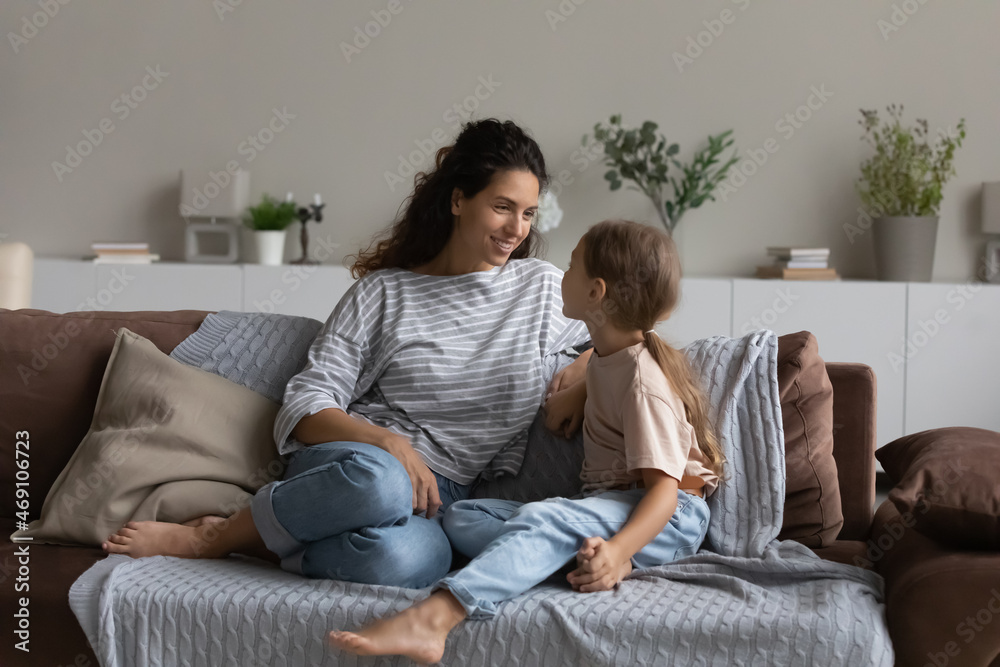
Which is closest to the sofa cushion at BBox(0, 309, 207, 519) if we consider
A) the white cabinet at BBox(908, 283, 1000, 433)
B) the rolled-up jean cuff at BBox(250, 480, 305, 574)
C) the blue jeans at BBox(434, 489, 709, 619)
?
the rolled-up jean cuff at BBox(250, 480, 305, 574)

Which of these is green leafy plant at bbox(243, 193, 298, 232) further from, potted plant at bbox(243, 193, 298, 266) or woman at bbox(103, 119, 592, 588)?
woman at bbox(103, 119, 592, 588)

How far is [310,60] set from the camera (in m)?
4.05

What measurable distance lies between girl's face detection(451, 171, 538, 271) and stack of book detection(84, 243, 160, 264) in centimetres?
242

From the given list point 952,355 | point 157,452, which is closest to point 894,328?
point 952,355

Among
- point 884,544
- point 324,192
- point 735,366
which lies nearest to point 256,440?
point 735,366

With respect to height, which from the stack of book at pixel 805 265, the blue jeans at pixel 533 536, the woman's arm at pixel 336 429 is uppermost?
the stack of book at pixel 805 265

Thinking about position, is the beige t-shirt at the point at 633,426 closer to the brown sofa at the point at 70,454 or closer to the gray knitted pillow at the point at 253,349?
the brown sofa at the point at 70,454

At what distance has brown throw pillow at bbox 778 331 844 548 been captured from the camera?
1.68 meters

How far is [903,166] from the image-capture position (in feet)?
11.9

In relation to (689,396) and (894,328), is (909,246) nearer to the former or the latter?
(894,328)

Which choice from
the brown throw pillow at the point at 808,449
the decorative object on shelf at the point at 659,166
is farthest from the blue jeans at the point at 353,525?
the decorative object on shelf at the point at 659,166

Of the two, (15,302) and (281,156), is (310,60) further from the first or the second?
(15,302)

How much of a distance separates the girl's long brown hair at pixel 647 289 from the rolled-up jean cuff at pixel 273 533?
678 millimetres

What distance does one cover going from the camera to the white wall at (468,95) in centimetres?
382
